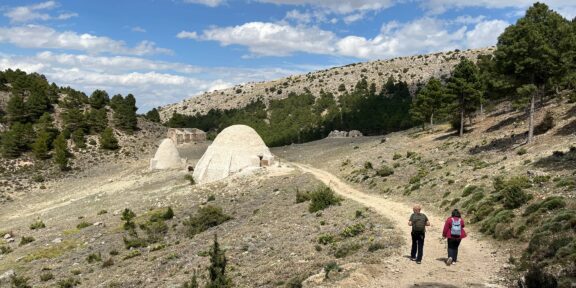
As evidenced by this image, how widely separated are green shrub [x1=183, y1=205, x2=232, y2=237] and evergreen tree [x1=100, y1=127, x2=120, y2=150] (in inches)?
2604

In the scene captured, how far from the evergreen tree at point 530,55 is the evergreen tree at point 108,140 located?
3224 inches

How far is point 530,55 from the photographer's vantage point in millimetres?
37906

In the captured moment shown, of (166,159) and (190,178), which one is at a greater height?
(166,159)

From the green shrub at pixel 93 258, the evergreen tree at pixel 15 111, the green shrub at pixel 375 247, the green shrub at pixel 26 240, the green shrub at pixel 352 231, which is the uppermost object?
the evergreen tree at pixel 15 111

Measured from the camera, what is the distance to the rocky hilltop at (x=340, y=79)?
502ft

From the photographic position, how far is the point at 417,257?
16422mm

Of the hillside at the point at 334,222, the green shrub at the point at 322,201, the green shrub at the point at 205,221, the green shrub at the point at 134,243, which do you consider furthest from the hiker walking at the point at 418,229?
the green shrub at the point at 134,243

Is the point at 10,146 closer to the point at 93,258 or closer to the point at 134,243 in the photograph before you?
the point at 134,243

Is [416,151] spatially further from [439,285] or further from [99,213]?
[439,285]

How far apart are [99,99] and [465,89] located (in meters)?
93.2

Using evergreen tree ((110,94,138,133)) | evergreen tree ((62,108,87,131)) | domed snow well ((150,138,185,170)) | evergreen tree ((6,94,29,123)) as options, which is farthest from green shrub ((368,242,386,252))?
evergreen tree ((6,94,29,123))

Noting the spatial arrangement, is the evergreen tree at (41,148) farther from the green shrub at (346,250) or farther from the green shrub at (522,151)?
the green shrub at (522,151)

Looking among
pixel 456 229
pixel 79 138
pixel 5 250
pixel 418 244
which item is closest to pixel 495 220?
pixel 456 229

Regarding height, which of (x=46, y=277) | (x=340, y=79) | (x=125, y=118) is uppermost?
(x=340, y=79)
